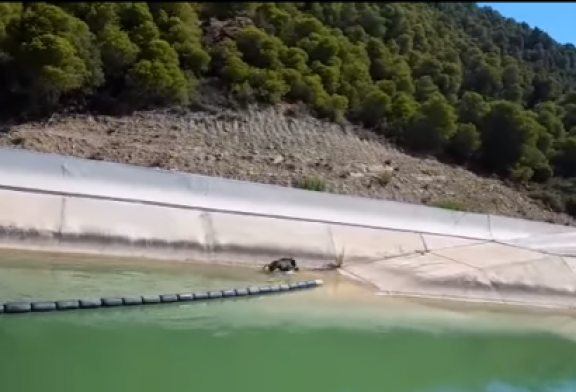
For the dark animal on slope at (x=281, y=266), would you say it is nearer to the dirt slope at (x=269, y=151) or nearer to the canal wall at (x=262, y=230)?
the canal wall at (x=262, y=230)

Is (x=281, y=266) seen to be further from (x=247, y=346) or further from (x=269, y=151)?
(x=269, y=151)

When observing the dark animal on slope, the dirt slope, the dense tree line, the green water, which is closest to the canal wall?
the dark animal on slope

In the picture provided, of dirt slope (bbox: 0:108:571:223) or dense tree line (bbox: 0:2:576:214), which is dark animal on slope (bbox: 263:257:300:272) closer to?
dirt slope (bbox: 0:108:571:223)

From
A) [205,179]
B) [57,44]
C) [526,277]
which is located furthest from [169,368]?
[57,44]

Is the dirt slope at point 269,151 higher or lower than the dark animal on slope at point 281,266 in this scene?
higher

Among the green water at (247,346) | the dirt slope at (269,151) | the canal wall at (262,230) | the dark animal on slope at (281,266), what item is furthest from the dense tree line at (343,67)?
the green water at (247,346)

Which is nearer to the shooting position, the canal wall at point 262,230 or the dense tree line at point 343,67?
the canal wall at point 262,230

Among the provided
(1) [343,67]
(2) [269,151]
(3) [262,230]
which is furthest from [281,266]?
(1) [343,67]
